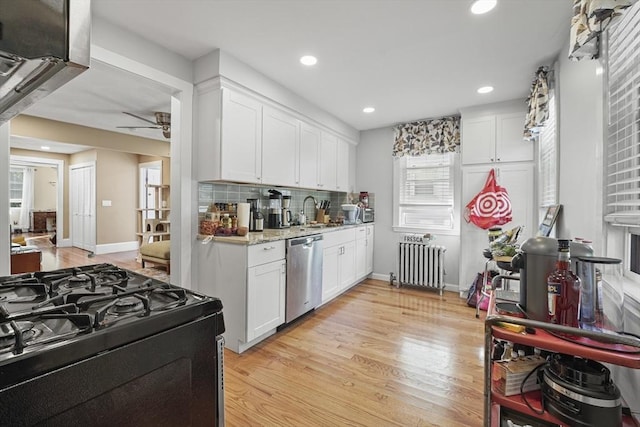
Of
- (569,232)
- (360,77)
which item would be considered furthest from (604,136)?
(360,77)

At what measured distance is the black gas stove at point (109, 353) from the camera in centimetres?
60

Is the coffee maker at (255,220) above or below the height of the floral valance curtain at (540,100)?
below

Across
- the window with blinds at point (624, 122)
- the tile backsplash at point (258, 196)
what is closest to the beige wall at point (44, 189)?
the tile backsplash at point (258, 196)

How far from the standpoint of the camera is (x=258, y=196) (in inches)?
136

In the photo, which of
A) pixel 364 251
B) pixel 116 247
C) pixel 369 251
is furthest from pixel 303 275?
pixel 116 247

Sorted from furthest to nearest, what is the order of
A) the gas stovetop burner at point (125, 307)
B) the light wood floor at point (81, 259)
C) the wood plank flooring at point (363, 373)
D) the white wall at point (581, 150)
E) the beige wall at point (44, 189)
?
the beige wall at point (44, 189), the light wood floor at point (81, 259), the wood plank flooring at point (363, 373), the white wall at point (581, 150), the gas stovetop burner at point (125, 307)

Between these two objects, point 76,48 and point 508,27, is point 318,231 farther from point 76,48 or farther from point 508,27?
point 76,48

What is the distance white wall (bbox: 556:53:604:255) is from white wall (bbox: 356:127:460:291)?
2496 millimetres

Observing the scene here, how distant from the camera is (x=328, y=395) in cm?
187

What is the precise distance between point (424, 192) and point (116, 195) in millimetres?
6940

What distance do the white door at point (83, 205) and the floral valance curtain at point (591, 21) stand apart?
817 centimetres

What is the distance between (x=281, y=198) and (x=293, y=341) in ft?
5.51

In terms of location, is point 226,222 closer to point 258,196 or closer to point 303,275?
point 258,196

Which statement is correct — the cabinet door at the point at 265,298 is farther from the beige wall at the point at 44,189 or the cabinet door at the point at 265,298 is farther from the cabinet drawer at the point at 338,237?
the beige wall at the point at 44,189
